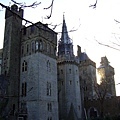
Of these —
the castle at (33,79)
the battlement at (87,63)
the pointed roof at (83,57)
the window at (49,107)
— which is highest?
the pointed roof at (83,57)

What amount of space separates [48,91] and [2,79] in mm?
7269

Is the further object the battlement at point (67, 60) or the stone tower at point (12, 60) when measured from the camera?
the battlement at point (67, 60)

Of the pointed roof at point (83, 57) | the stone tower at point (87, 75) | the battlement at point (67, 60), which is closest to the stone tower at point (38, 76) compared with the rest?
the battlement at point (67, 60)

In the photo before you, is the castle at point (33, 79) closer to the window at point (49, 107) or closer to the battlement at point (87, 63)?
the window at point (49, 107)

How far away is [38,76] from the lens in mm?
30453

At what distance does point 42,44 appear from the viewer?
3300 centimetres

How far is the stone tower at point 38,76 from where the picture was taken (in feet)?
96.8

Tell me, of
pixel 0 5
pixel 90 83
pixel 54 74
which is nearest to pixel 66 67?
pixel 54 74

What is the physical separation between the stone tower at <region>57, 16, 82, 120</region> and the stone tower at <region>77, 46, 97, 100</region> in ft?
31.0

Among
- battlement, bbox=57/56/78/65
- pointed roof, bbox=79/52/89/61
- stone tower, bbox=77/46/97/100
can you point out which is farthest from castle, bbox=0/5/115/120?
pointed roof, bbox=79/52/89/61

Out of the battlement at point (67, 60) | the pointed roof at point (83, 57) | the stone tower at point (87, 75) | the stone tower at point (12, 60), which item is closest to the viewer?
the stone tower at point (12, 60)

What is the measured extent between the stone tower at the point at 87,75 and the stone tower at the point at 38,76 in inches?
677

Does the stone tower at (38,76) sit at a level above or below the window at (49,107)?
above

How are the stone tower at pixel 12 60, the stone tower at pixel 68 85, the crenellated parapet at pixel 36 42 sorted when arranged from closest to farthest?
the stone tower at pixel 12 60 → the crenellated parapet at pixel 36 42 → the stone tower at pixel 68 85
